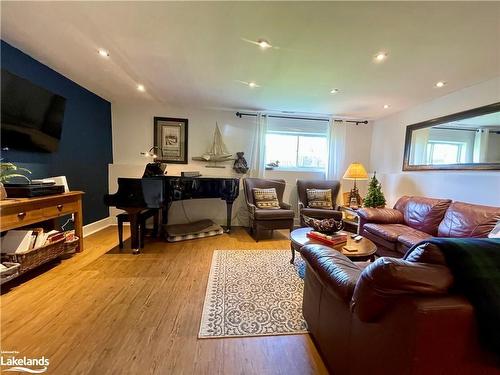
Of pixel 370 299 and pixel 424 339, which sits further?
pixel 370 299

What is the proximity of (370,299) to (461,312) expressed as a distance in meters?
0.28

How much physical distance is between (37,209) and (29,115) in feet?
3.35

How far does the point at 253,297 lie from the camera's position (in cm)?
205

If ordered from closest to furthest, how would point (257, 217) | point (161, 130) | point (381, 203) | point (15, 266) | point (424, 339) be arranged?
point (424, 339) < point (15, 266) < point (257, 217) < point (381, 203) < point (161, 130)

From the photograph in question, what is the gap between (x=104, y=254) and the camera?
289 centimetres

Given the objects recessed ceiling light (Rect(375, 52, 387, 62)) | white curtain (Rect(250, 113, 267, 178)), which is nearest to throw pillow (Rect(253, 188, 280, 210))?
white curtain (Rect(250, 113, 267, 178))

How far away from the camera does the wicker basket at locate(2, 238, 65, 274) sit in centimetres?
207

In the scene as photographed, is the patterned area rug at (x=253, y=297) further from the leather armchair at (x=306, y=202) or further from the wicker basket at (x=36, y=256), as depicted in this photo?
the wicker basket at (x=36, y=256)

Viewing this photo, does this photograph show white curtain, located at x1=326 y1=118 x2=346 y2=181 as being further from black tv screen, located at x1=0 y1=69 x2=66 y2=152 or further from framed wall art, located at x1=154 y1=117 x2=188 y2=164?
black tv screen, located at x1=0 y1=69 x2=66 y2=152

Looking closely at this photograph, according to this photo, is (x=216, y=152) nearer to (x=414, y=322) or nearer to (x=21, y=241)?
(x=21, y=241)

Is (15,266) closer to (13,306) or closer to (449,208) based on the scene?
(13,306)

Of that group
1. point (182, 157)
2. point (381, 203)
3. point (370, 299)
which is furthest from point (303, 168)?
point (370, 299)

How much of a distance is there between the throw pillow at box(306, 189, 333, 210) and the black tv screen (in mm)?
3803

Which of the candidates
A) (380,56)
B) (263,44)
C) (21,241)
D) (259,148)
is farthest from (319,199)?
(21,241)
